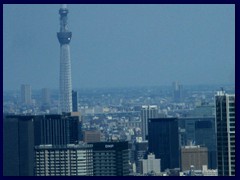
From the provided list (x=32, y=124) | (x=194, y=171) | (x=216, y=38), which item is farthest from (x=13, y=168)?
(x=216, y=38)

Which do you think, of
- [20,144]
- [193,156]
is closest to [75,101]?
[193,156]

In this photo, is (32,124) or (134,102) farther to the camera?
(134,102)

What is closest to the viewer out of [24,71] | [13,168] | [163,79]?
[13,168]

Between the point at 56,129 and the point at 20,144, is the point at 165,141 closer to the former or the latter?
the point at 56,129

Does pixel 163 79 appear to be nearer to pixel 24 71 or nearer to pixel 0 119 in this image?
pixel 24 71

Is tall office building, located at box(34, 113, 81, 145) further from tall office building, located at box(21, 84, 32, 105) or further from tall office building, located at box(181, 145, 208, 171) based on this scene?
tall office building, located at box(181, 145, 208, 171)
